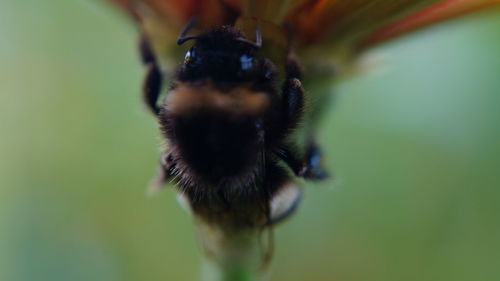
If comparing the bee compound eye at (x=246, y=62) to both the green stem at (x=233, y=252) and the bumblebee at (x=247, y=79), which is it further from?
the green stem at (x=233, y=252)

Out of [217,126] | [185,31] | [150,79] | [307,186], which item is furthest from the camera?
[307,186]

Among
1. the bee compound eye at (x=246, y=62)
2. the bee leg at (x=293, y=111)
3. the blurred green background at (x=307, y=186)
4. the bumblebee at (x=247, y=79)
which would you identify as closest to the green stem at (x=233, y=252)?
the bumblebee at (x=247, y=79)

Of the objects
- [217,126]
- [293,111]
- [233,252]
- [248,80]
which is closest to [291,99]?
[293,111]

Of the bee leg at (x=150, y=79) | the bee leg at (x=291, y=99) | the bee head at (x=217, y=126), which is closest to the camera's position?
the bee head at (x=217, y=126)

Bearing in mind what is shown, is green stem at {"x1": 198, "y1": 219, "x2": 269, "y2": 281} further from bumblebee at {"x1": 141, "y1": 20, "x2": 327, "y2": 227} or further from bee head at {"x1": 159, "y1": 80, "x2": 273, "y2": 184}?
bee head at {"x1": 159, "y1": 80, "x2": 273, "y2": 184}

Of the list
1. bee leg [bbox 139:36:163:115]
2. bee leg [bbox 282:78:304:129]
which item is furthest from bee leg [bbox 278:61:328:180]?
A: bee leg [bbox 139:36:163:115]

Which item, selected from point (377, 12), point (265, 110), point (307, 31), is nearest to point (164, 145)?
point (265, 110)

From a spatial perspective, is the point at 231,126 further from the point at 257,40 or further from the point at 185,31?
the point at 185,31
